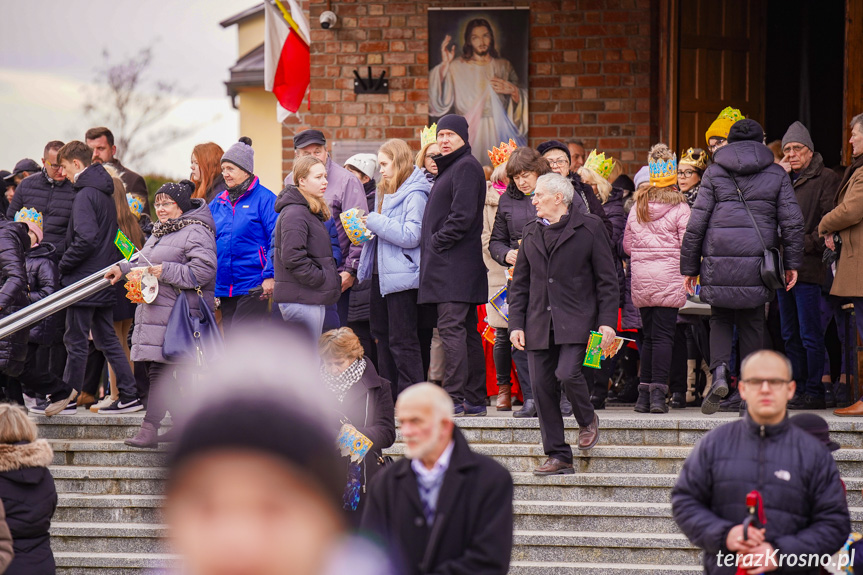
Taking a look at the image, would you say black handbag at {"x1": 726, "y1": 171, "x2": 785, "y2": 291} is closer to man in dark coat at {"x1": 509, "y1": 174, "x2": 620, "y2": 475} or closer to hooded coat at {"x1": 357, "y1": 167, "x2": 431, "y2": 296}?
man in dark coat at {"x1": 509, "y1": 174, "x2": 620, "y2": 475}

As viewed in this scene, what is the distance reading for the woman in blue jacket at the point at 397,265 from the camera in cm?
732

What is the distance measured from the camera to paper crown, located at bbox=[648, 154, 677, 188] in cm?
793

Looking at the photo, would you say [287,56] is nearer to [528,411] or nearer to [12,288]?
[12,288]

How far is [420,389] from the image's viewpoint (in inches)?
146

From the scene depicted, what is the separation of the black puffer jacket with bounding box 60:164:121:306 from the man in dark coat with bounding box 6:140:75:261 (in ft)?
0.74

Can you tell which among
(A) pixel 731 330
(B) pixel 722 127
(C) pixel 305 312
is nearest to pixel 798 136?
(B) pixel 722 127

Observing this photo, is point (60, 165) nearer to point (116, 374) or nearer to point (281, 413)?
point (116, 374)

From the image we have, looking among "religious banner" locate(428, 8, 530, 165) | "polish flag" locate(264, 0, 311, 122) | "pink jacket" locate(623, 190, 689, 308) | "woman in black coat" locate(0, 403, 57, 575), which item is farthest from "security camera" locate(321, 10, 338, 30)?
"woman in black coat" locate(0, 403, 57, 575)

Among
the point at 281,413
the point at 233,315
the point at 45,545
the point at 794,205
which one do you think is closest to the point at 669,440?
the point at 794,205

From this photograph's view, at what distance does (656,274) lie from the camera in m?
7.59

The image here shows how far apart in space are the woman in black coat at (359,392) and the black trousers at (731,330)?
2.55 m

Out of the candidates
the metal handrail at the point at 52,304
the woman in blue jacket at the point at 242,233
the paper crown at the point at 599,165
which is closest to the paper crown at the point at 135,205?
the woman in blue jacket at the point at 242,233

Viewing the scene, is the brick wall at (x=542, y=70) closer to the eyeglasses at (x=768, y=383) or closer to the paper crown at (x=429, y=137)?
the paper crown at (x=429, y=137)

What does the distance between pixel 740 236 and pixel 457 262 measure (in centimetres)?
185
